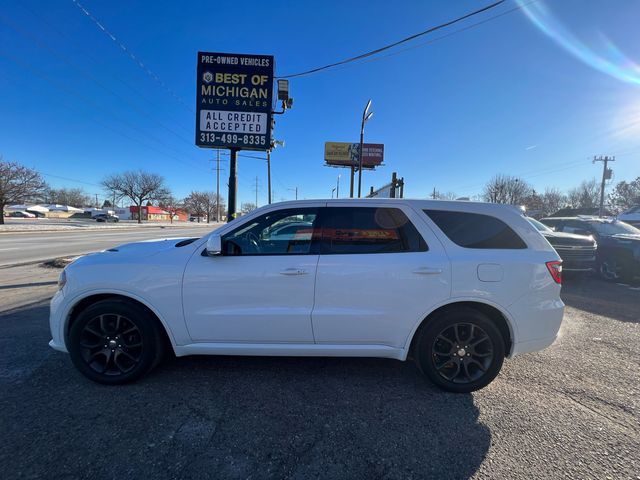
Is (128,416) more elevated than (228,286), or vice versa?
(228,286)

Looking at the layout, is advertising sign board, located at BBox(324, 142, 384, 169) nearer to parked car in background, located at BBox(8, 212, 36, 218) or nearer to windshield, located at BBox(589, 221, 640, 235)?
windshield, located at BBox(589, 221, 640, 235)

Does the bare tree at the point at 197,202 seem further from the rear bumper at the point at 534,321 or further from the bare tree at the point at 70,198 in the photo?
the rear bumper at the point at 534,321

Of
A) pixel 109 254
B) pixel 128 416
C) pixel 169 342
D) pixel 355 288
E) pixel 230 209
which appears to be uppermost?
pixel 230 209

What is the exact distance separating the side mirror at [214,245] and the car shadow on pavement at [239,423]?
1.27 meters

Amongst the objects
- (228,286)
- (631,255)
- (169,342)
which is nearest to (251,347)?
(228,286)

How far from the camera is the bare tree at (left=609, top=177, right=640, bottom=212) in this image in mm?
57938

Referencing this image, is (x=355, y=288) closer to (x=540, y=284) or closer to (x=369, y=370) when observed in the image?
(x=369, y=370)

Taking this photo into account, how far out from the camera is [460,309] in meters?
2.80

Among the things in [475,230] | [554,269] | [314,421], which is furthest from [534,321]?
[314,421]

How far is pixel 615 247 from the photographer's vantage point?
8.26 meters

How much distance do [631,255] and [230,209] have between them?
10.8 meters

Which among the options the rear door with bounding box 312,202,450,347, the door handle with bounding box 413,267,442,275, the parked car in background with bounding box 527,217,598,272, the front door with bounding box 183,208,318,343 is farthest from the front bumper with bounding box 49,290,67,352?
the parked car in background with bounding box 527,217,598,272

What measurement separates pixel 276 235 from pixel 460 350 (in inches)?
80.3

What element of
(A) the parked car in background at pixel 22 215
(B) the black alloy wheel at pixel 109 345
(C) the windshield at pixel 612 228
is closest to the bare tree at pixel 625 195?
(C) the windshield at pixel 612 228
